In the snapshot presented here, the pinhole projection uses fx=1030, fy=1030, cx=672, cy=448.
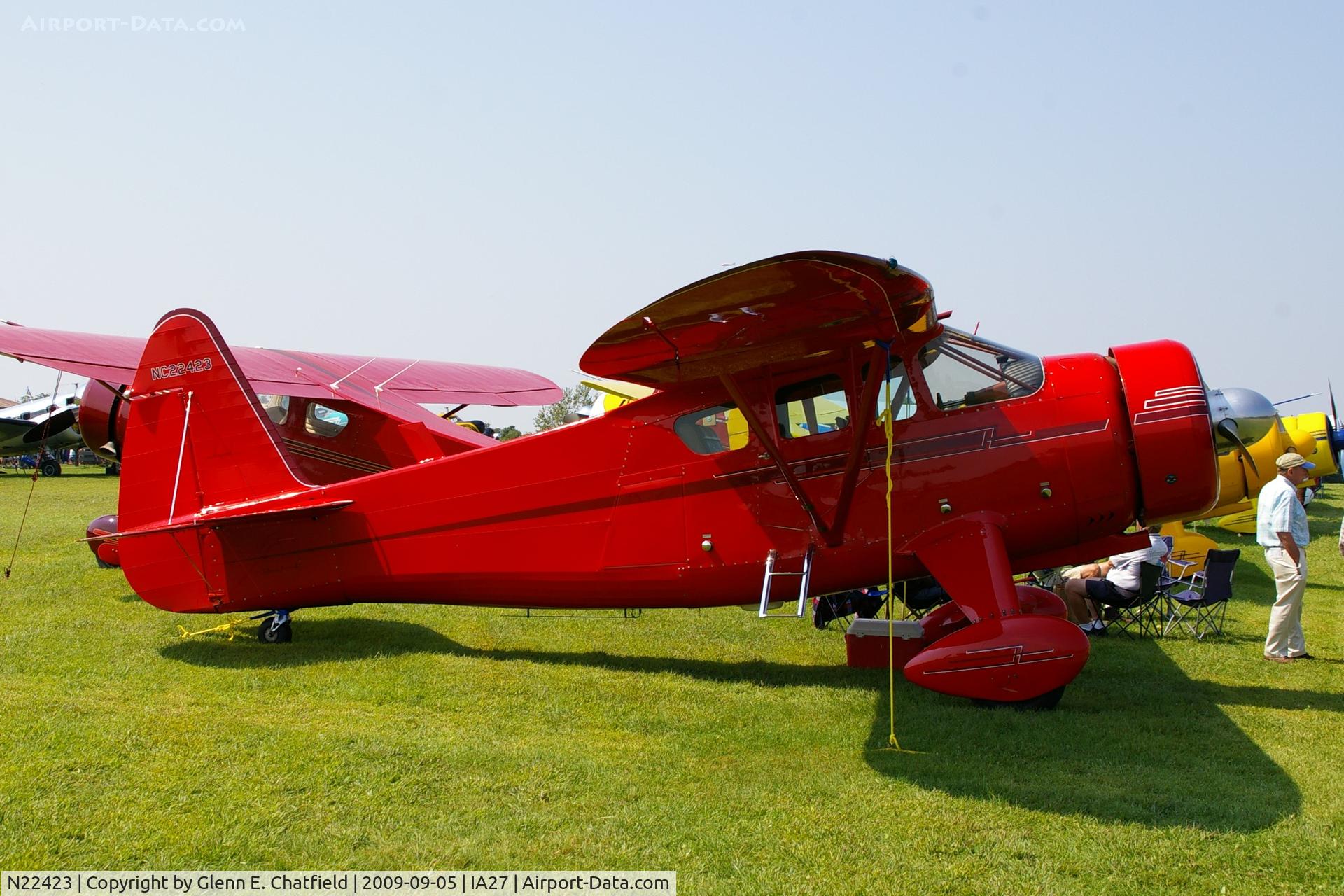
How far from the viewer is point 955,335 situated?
24.4 ft

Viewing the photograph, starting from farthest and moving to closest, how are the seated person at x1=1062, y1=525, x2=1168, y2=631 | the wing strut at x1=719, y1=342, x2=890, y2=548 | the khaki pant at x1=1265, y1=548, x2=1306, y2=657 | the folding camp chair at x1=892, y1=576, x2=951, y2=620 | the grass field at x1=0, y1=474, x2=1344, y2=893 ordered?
the folding camp chair at x1=892, y1=576, x2=951, y2=620 < the seated person at x1=1062, y1=525, x2=1168, y2=631 < the khaki pant at x1=1265, y1=548, x2=1306, y2=657 < the wing strut at x1=719, y1=342, x2=890, y2=548 < the grass field at x1=0, y1=474, x2=1344, y2=893

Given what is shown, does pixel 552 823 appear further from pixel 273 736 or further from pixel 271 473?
pixel 271 473

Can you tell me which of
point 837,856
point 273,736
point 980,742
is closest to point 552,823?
point 837,856

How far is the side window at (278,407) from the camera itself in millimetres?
12141

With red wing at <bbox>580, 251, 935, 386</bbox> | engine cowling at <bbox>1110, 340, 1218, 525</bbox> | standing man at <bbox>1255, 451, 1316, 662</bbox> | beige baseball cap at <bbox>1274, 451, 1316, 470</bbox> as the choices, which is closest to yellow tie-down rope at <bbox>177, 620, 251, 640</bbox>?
red wing at <bbox>580, 251, 935, 386</bbox>

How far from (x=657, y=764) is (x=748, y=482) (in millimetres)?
2393

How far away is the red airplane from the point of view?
661cm

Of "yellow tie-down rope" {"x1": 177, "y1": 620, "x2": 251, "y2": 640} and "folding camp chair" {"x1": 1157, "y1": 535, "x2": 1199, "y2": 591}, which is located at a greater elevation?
"folding camp chair" {"x1": 1157, "y1": 535, "x2": 1199, "y2": 591}

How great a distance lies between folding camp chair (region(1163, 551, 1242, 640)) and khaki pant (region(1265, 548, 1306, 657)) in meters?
1.05

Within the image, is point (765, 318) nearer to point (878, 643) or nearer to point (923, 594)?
point (878, 643)

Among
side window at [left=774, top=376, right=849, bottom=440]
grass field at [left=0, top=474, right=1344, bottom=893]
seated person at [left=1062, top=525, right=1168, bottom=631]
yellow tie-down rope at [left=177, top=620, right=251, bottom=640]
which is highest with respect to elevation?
side window at [left=774, top=376, right=849, bottom=440]

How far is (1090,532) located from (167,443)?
754 cm

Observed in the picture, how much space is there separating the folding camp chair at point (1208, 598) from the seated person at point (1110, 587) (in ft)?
1.43

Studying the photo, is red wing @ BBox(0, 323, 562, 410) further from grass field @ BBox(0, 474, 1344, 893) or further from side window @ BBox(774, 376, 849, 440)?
side window @ BBox(774, 376, 849, 440)
